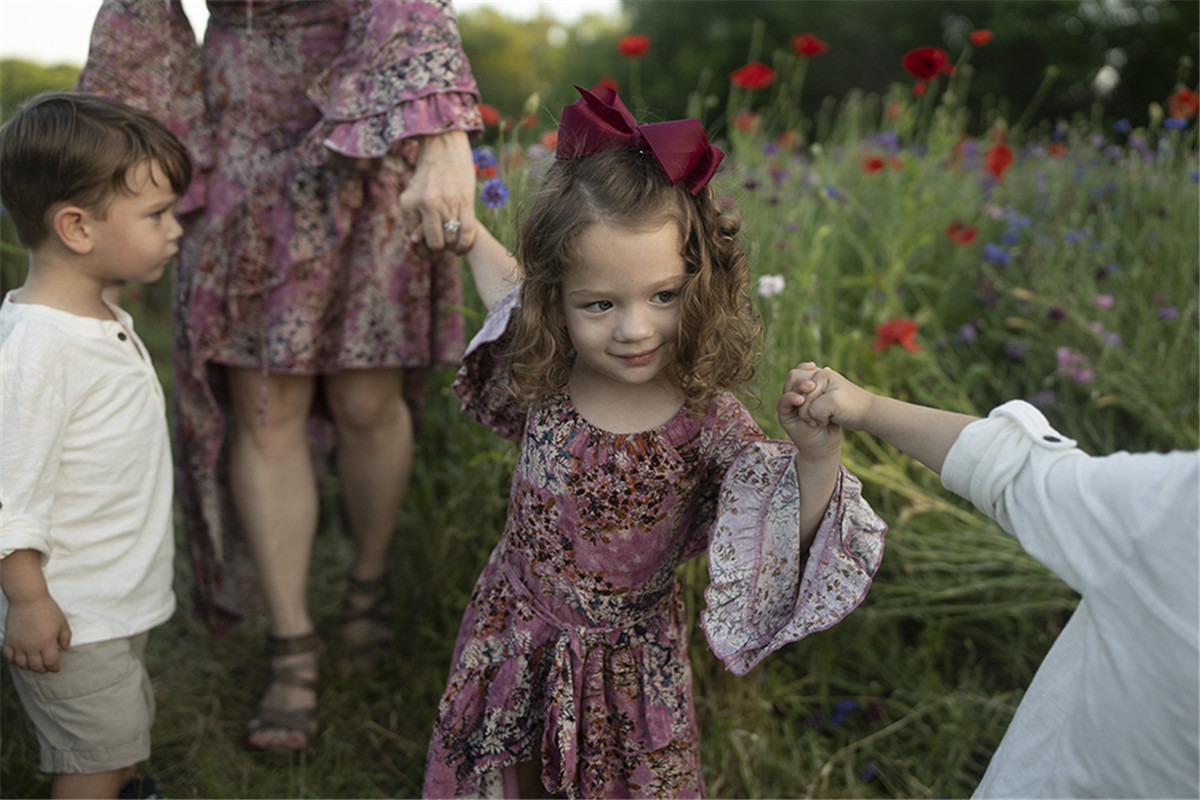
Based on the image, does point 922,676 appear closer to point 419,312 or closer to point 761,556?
point 761,556

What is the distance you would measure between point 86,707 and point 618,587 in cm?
94

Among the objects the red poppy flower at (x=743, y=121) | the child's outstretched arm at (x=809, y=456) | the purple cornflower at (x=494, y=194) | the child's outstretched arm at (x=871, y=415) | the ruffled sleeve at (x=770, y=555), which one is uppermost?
the red poppy flower at (x=743, y=121)

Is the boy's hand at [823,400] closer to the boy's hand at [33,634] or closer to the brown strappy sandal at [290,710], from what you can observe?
the boy's hand at [33,634]

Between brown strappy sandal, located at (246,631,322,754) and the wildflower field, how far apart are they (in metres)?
0.05

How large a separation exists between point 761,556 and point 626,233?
0.50 m

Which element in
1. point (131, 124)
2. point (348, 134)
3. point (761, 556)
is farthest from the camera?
point (348, 134)

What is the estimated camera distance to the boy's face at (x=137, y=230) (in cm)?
163

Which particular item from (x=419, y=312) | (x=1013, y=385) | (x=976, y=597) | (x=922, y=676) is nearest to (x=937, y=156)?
(x=1013, y=385)

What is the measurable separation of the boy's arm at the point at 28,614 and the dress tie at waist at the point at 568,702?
0.77 m

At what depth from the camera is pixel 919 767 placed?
1.94 metres

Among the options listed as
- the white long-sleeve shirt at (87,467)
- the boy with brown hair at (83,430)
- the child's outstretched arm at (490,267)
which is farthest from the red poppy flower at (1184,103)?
the white long-sleeve shirt at (87,467)

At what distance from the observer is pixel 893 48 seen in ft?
41.5

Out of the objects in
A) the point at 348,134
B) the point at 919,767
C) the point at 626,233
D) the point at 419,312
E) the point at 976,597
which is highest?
the point at 348,134

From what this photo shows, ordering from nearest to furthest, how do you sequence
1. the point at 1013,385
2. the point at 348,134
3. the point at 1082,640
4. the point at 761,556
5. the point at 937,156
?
the point at 1082,640
the point at 761,556
the point at 348,134
the point at 1013,385
the point at 937,156
